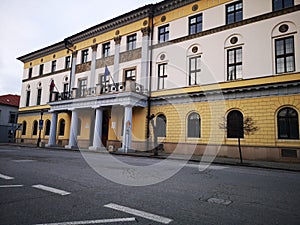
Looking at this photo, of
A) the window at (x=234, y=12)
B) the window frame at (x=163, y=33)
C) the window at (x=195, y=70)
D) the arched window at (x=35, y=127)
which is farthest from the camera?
the arched window at (x=35, y=127)

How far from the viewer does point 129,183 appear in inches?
243

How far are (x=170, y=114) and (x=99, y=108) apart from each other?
724 cm

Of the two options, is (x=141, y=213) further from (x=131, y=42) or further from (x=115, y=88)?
(x=131, y=42)

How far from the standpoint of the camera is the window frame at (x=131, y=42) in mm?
23969

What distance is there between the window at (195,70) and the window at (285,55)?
19.8 feet

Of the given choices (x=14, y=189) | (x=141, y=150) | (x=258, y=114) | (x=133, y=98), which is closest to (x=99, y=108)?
(x=133, y=98)

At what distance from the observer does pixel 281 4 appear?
16266 mm

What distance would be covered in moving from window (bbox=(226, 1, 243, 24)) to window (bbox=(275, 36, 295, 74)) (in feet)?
12.7

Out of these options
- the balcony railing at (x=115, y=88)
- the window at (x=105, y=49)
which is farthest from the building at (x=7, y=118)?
the window at (x=105, y=49)

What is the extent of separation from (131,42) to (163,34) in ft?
12.6

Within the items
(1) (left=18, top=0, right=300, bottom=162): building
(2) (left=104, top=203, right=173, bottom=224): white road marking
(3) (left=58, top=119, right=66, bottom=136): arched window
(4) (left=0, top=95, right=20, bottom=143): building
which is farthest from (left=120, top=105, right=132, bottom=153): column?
(4) (left=0, top=95, right=20, bottom=143): building

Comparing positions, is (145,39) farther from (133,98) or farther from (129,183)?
(129,183)

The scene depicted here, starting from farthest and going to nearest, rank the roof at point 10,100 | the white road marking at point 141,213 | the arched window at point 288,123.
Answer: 1. the roof at point 10,100
2. the arched window at point 288,123
3. the white road marking at point 141,213

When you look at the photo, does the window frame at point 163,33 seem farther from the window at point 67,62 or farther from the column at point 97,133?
the window at point 67,62
